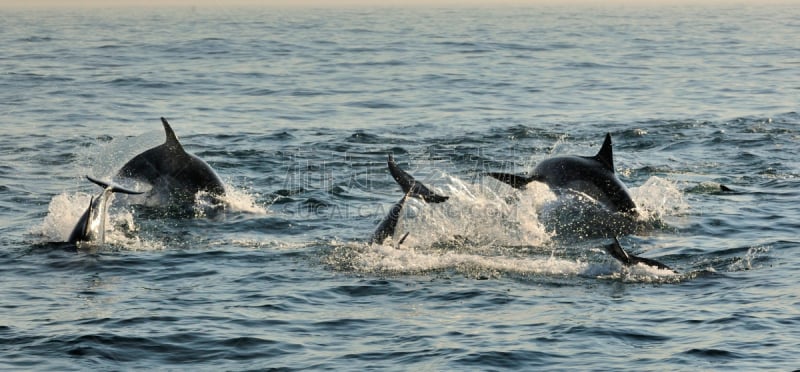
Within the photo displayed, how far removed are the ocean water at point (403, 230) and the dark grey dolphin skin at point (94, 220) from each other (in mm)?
299

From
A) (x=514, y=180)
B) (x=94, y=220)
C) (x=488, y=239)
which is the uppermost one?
(x=514, y=180)

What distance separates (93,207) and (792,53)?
122 ft

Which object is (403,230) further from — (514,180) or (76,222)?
(76,222)

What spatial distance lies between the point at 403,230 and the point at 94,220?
4.09m

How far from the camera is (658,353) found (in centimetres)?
1051

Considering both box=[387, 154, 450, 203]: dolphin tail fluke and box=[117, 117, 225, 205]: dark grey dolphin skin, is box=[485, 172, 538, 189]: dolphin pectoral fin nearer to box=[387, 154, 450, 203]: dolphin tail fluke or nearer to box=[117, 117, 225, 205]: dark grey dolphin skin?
box=[387, 154, 450, 203]: dolphin tail fluke

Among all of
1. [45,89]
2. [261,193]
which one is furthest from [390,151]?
[45,89]

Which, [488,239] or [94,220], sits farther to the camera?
[488,239]

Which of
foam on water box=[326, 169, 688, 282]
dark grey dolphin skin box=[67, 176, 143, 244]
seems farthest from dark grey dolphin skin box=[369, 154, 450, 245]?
dark grey dolphin skin box=[67, 176, 143, 244]

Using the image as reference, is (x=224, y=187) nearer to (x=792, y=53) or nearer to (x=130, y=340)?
(x=130, y=340)

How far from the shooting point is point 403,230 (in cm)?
1516

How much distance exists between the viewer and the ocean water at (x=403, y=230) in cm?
1088

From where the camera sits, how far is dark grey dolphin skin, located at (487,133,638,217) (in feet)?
53.9

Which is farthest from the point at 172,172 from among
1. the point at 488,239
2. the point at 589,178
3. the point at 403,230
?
the point at 589,178
